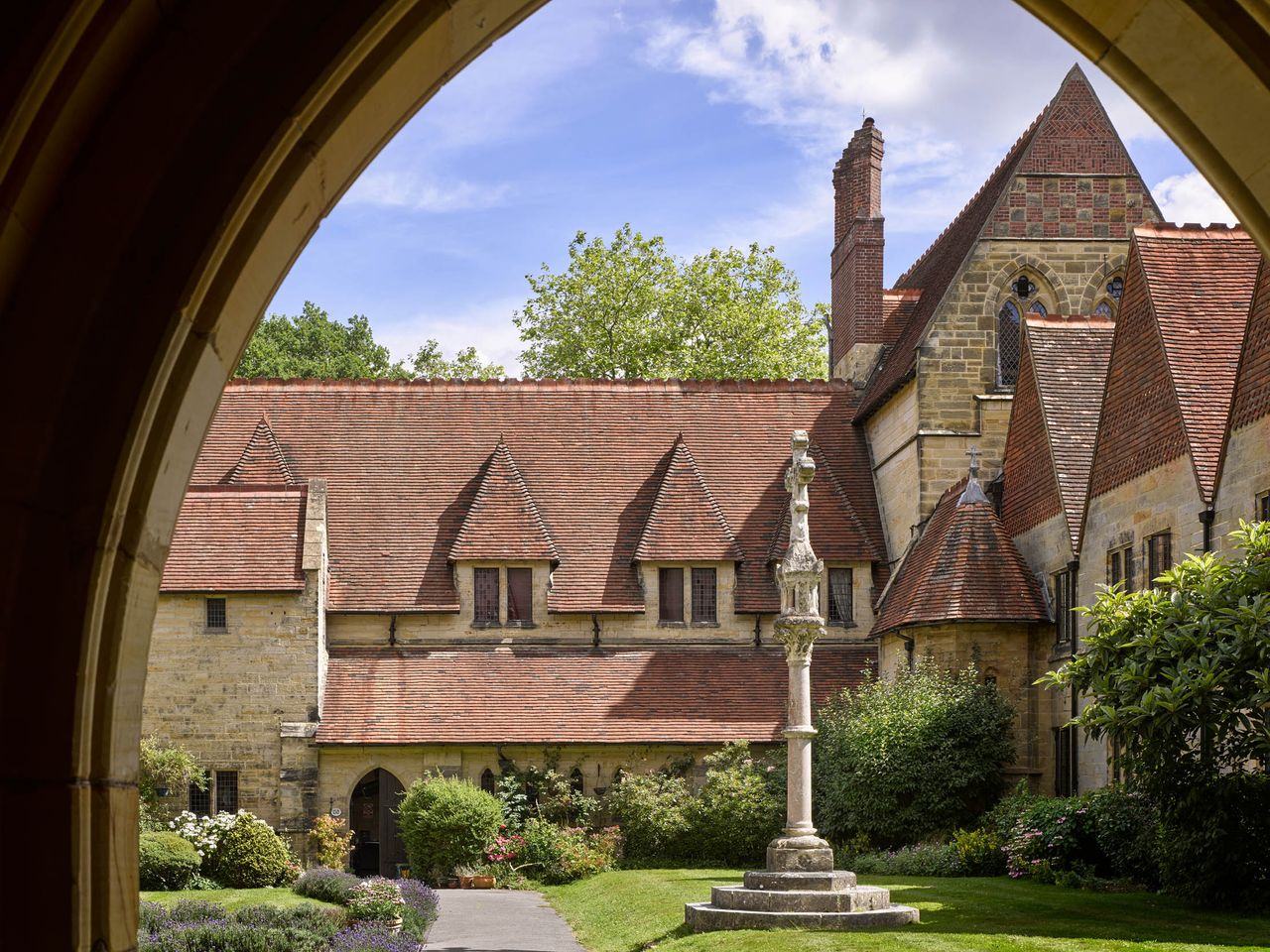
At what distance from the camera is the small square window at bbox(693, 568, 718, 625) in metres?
34.2

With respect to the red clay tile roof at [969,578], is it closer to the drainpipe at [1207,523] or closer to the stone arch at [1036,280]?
the stone arch at [1036,280]

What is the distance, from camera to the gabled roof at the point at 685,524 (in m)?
33.9

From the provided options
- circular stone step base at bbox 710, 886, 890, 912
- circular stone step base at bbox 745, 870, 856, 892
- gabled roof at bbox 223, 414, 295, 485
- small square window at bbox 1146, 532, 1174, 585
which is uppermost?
gabled roof at bbox 223, 414, 295, 485

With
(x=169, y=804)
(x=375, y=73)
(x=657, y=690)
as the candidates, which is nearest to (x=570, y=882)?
(x=657, y=690)

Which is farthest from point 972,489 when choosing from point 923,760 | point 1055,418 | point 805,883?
point 805,883

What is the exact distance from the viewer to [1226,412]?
2320 centimetres

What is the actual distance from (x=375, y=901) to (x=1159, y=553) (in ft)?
37.9

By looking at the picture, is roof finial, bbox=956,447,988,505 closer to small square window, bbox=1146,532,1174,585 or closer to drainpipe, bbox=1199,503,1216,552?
small square window, bbox=1146,532,1174,585

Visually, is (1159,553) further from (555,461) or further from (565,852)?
(555,461)

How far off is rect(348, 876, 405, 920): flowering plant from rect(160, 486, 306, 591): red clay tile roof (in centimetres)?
1079

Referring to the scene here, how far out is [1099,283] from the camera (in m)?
33.5

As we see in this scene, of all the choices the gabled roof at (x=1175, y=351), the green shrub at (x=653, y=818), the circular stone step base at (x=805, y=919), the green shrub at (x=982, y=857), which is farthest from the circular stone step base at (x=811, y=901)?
the green shrub at (x=653, y=818)

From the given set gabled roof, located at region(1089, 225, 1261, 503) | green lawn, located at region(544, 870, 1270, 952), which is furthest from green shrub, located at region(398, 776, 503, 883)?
gabled roof, located at region(1089, 225, 1261, 503)

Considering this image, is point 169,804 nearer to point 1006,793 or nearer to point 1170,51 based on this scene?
point 1006,793
